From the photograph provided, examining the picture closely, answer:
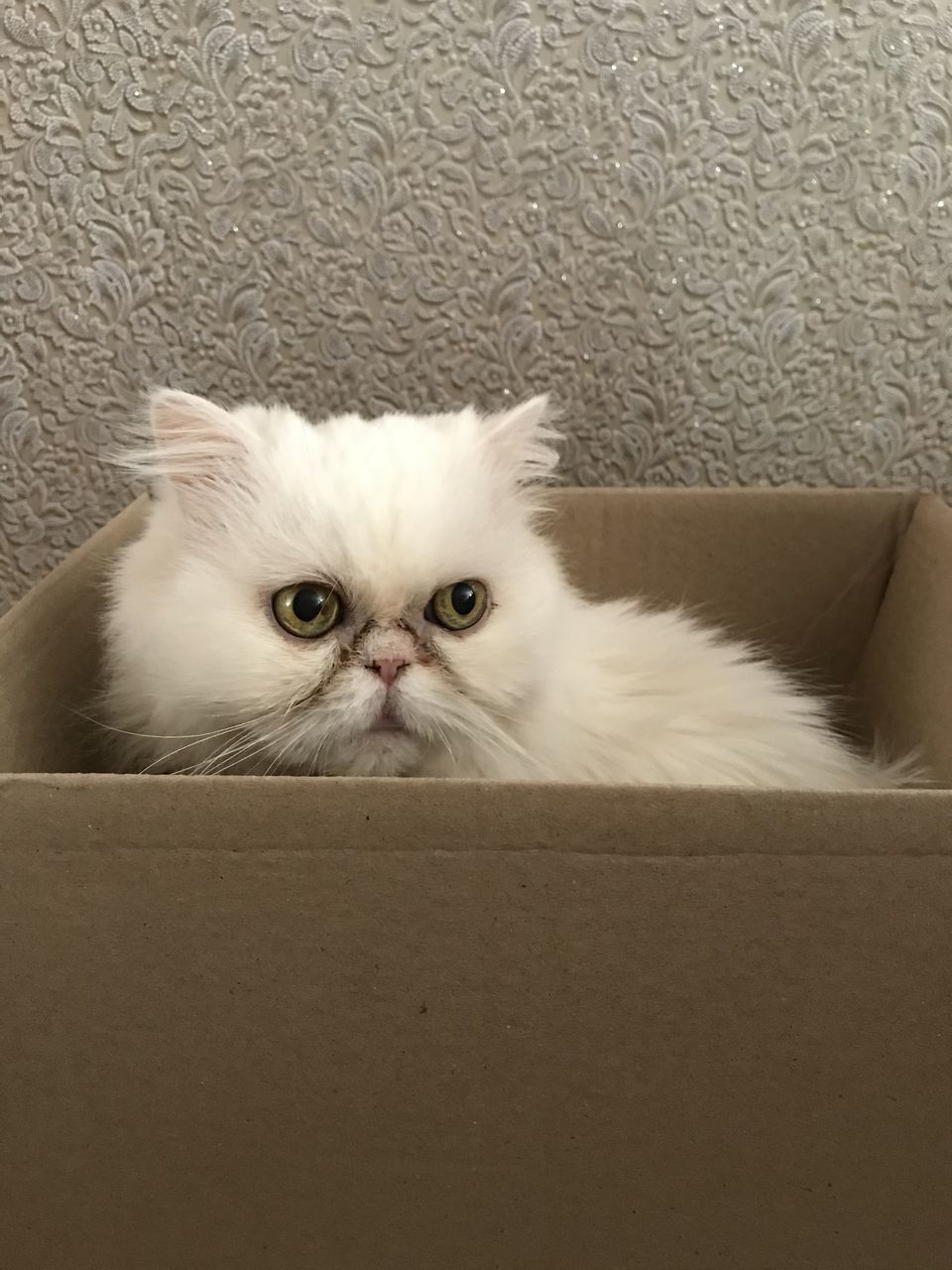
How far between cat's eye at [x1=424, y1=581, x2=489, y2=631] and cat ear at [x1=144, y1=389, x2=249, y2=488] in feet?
0.66

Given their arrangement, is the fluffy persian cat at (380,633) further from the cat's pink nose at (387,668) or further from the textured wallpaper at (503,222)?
the textured wallpaper at (503,222)

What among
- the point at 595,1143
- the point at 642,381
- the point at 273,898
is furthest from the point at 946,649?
the point at 273,898

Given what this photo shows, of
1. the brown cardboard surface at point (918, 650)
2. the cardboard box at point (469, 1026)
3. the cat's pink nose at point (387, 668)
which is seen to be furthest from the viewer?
the brown cardboard surface at point (918, 650)

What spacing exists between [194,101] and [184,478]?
680 mm

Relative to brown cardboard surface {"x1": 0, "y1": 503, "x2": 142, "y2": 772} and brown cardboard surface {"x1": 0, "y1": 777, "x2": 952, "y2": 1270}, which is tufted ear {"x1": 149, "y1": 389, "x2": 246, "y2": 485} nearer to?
brown cardboard surface {"x1": 0, "y1": 503, "x2": 142, "y2": 772}

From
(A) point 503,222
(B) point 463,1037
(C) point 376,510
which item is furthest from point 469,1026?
(A) point 503,222

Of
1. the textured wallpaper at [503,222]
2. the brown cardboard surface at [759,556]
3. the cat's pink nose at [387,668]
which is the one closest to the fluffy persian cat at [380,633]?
the cat's pink nose at [387,668]

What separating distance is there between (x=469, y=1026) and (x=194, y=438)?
51 cm

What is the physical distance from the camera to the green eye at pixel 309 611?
751 millimetres

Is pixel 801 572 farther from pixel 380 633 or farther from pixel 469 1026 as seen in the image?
pixel 469 1026

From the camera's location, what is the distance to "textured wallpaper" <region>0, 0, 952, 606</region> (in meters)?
1.20

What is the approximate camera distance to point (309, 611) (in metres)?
0.75

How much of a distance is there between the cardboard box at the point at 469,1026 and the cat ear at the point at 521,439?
0.42m

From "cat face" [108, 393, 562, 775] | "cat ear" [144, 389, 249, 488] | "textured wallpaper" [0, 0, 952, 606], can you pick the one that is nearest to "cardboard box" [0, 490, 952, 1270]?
"cat face" [108, 393, 562, 775]
